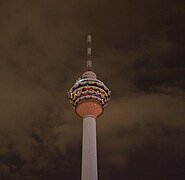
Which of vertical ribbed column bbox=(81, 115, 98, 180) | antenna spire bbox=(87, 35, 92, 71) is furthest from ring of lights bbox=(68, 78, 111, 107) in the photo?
antenna spire bbox=(87, 35, 92, 71)

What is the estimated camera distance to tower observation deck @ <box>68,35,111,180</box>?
233 feet

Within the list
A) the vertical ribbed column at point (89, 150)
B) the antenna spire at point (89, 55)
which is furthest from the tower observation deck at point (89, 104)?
the antenna spire at point (89, 55)

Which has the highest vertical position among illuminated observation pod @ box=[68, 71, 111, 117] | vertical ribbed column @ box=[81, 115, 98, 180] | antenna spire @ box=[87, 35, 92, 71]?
antenna spire @ box=[87, 35, 92, 71]

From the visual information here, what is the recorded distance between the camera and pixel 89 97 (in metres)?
74.2

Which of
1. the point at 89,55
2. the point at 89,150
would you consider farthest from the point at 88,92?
the point at 89,150

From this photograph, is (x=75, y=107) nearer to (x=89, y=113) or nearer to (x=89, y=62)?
(x=89, y=113)

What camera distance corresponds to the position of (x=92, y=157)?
2751 inches

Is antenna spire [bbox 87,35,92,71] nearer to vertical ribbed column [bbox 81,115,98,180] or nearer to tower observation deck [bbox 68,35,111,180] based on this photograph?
tower observation deck [bbox 68,35,111,180]

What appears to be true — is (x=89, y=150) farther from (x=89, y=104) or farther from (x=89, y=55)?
(x=89, y=55)

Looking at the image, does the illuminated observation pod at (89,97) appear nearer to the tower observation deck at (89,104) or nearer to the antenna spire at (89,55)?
the tower observation deck at (89,104)

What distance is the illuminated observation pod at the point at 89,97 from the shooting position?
74.4 m

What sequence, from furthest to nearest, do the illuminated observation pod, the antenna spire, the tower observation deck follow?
1. the antenna spire
2. the illuminated observation pod
3. the tower observation deck

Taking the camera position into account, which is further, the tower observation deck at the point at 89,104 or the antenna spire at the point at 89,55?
the antenna spire at the point at 89,55

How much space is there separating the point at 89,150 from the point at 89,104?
279 inches
